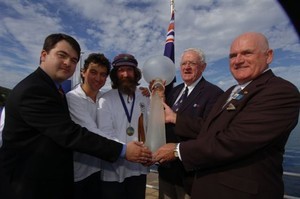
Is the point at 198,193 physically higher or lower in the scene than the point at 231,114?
lower

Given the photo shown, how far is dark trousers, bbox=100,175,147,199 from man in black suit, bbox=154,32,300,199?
87 cm

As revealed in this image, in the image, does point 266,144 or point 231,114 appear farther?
point 231,114

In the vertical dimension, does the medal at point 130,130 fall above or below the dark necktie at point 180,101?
below

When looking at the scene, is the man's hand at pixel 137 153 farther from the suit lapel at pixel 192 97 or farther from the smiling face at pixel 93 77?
the smiling face at pixel 93 77

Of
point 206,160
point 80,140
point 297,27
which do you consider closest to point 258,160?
point 206,160

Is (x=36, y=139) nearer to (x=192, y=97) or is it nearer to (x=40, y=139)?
(x=40, y=139)

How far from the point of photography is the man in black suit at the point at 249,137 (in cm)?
195

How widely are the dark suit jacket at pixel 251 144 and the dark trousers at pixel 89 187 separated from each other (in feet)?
4.52

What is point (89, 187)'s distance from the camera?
3053 mm

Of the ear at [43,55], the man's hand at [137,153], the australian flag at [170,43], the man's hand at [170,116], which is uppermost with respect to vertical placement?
the australian flag at [170,43]

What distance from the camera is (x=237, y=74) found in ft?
8.02

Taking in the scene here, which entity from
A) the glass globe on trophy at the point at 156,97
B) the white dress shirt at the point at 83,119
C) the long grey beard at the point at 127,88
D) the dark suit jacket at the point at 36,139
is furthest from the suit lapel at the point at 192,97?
the dark suit jacket at the point at 36,139

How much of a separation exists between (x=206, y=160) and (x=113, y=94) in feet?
4.89

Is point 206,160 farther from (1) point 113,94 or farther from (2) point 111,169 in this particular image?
(1) point 113,94
